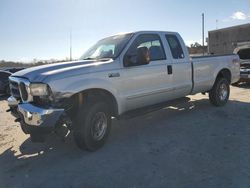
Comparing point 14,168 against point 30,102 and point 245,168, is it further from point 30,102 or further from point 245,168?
point 245,168

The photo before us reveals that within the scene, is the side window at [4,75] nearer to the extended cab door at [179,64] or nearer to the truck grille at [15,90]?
the truck grille at [15,90]

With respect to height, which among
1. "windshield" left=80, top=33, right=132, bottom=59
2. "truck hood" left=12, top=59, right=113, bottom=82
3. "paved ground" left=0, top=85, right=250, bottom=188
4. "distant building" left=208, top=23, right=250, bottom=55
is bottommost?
"paved ground" left=0, top=85, right=250, bottom=188

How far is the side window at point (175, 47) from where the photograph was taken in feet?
23.2

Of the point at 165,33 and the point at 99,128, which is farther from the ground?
the point at 165,33

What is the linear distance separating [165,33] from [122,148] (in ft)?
10.0

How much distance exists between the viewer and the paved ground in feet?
13.5

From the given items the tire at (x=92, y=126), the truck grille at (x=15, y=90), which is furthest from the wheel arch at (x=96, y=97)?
the truck grille at (x=15, y=90)

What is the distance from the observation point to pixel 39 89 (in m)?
4.73

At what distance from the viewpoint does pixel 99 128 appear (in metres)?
5.39

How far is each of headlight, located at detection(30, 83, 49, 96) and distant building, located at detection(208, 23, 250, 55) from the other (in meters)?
29.6

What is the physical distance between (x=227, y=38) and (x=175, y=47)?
95.3ft

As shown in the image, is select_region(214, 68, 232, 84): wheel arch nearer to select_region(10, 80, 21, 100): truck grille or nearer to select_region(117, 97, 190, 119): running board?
select_region(117, 97, 190, 119): running board

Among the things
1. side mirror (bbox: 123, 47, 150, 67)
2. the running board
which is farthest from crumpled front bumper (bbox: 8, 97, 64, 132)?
side mirror (bbox: 123, 47, 150, 67)

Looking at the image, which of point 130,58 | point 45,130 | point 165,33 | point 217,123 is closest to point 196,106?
point 217,123
